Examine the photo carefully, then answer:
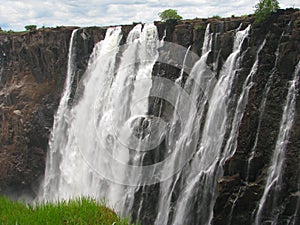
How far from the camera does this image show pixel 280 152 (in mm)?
14258

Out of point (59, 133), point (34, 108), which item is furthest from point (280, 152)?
point (34, 108)

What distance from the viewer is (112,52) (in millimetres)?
23625

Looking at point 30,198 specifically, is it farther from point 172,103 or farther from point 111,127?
point 172,103

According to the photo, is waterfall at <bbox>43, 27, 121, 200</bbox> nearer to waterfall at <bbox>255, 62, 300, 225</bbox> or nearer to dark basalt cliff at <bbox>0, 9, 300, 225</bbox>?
dark basalt cliff at <bbox>0, 9, 300, 225</bbox>

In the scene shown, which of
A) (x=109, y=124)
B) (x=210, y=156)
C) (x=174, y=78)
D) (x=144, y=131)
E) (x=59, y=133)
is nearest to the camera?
(x=210, y=156)

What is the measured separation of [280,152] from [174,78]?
7.54 meters

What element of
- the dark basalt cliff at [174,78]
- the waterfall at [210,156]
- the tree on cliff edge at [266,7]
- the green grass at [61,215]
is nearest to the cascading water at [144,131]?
the waterfall at [210,156]

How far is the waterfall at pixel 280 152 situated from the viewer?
13.8 metres

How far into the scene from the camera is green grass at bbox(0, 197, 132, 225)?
5.65 m

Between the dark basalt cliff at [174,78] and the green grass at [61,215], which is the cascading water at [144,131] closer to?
the dark basalt cliff at [174,78]

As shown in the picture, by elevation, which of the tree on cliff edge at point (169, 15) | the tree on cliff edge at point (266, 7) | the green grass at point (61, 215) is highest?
the tree on cliff edge at point (169, 15)

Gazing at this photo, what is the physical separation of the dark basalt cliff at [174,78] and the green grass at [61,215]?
9.11 metres

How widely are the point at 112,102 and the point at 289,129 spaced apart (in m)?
10.8

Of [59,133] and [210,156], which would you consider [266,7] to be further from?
[59,133]
